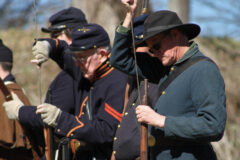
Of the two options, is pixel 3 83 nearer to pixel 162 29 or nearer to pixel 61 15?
pixel 61 15

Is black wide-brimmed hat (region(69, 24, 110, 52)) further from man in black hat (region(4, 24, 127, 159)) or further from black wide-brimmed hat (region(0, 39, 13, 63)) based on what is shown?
black wide-brimmed hat (region(0, 39, 13, 63))

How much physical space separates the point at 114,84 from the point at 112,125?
16.3 inches

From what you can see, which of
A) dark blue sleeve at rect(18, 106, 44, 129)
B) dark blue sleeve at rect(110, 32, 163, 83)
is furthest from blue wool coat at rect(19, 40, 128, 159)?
dark blue sleeve at rect(110, 32, 163, 83)

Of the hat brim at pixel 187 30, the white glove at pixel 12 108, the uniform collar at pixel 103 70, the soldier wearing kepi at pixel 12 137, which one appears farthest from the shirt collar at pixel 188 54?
the soldier wearing kepi at pixel 12 137

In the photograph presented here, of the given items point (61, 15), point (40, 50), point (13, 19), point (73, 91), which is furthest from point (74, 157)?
point (13, 19)

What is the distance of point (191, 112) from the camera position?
3135 millimetres

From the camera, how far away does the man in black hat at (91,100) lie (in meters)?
4.00

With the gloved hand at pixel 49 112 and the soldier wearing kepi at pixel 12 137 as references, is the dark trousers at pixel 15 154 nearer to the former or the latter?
the soldier wearing kepi at pixel 12 137

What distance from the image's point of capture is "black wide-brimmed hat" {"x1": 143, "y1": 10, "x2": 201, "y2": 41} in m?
3.21

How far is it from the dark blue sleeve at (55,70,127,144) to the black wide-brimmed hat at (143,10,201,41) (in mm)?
964

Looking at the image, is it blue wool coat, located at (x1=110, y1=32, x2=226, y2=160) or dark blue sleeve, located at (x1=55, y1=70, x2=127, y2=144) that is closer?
blue wool coat, located at (x1=110, y1=32, x2=226, y2=160)

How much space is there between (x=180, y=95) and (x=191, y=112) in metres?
0.14

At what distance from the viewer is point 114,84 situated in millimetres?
4191

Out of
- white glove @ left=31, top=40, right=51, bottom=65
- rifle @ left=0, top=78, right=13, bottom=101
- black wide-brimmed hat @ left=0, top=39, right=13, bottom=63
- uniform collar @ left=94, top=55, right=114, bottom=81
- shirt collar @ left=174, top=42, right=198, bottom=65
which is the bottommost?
rifle @ left=0, top=78, right=13, bottom=101
